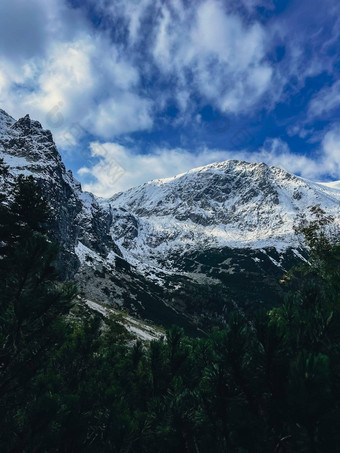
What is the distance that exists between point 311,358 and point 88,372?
9.18m

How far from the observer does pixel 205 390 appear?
4590 mm

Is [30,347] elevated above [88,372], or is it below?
above

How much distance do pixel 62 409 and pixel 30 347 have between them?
2.28 m

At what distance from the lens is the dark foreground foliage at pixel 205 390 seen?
9.55 feet

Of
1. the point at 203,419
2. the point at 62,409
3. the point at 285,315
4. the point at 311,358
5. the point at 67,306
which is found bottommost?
the point at 62,409

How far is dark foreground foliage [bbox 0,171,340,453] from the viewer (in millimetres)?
2910

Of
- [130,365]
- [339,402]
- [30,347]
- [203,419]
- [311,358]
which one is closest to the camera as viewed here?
[311,358]

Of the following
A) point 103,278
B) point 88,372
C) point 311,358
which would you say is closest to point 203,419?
point 311,358

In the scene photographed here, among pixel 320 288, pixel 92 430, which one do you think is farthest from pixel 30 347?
pixel 320 288

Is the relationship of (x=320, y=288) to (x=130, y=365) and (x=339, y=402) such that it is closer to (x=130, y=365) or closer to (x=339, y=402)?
(x=339, y=402)

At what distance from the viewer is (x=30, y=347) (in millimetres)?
6051

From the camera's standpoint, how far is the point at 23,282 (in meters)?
5.69

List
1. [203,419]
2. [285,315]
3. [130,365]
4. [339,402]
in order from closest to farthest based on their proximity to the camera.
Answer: [339,402] → [203,419] → [285,315] → [130,365]

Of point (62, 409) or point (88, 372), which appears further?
point (88, 372)
